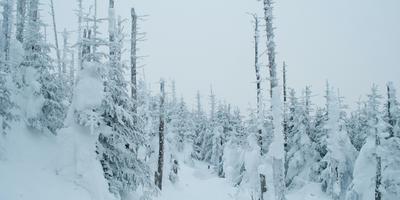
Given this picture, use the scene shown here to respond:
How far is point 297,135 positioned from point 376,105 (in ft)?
55.2

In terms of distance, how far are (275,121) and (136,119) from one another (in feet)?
21.0

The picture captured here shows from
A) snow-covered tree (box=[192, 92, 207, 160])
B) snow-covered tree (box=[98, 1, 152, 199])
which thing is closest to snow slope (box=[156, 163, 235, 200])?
snow-covered tree (box=[98, 1, 152, 199])

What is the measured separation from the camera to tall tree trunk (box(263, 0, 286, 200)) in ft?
50.4

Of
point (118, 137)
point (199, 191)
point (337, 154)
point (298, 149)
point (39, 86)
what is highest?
point (39, 86)

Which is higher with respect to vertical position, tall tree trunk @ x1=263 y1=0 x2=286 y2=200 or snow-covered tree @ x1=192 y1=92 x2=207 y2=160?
tall tree trunk @ x1=263 y1=0 x2=286 y2=200

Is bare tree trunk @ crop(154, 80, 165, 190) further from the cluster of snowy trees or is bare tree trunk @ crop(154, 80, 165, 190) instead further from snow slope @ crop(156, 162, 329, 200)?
snow slope @ crop(156, 162, 329, 200)

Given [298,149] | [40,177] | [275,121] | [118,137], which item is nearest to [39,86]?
[40,177]

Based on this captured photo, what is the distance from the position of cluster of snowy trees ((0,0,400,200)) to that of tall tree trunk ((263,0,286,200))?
40 millimetres

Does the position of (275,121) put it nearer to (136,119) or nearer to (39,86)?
(136,119)

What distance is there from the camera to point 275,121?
50.9ft

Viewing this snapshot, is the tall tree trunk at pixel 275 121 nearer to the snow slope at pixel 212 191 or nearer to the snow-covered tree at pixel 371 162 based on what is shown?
the snow slope at pixel 212 191

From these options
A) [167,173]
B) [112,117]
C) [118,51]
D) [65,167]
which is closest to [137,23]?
[118,51]

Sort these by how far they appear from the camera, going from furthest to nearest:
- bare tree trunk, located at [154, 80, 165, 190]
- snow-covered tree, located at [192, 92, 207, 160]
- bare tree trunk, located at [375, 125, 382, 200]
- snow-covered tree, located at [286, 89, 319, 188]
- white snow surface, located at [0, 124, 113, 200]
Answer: snow-covered tree, located at [192, 92, 207, 160]
snow-covered tree, located at [286, 89, 319, 188]
bare tree trunk, located at [154, 80, 165, 190]
bare tree trunk, located at [375, 125, 382, 200]
white snow surface, located at [0, 124, 113, 200]

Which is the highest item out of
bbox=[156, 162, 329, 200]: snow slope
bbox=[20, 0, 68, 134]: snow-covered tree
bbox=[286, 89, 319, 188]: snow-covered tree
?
bbox=[20, 0, 68, 134]: snow-covered tree
